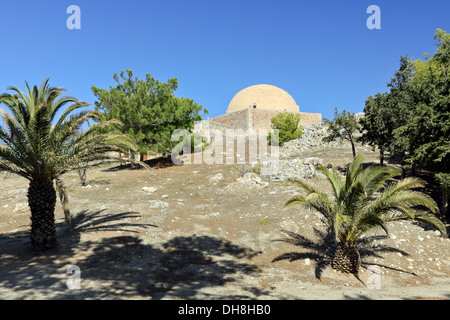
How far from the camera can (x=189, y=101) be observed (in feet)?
92.5

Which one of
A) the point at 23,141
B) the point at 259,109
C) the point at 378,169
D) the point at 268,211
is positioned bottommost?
the point at 268,211

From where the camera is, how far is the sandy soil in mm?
6531

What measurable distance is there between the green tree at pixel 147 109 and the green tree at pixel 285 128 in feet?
57.2

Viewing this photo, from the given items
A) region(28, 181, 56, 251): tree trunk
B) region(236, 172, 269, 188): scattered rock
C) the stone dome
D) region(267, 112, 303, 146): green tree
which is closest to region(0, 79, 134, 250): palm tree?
region(28, 181, 56, 251): tree trunk

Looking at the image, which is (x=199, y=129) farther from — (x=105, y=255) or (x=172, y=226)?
(x=105, y=255)

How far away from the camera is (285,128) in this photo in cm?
4162

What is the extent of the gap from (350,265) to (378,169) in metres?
2.99

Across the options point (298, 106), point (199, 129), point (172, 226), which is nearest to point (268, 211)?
point (172, 226)

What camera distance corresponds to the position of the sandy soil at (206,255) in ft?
21.4

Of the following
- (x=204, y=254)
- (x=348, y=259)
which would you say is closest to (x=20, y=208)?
(x=204, y=254)

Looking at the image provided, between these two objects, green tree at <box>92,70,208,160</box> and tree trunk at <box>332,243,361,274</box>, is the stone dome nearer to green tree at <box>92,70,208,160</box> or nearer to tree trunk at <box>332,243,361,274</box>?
green tree at <box>92,70,208,160</box>

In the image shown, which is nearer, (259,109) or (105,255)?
(105,255)

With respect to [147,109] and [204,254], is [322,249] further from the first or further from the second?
[147,109]

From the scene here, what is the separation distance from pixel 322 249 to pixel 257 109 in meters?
38.1
